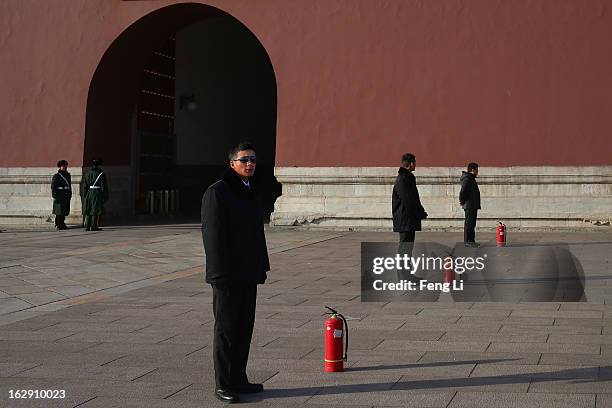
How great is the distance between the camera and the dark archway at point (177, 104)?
21281 mm

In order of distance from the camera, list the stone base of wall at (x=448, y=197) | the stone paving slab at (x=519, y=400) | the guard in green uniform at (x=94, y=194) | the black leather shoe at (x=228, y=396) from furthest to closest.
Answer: the guard in green uniform at (x=94, y=194)
the stone base of wall at (x=448, y=197)
the black leather shoe at (x=228, y=396)
the stone paving slab at (x=519, y=400)

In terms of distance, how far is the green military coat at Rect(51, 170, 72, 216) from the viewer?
19984 mm

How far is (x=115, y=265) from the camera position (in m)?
13.7

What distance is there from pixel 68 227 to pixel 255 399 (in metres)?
15.2

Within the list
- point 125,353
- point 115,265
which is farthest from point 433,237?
point 125,353

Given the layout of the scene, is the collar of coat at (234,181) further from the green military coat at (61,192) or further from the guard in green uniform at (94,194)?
the green military coat at (61,192)

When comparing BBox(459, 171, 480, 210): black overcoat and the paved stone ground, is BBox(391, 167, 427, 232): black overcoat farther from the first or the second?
BBox(459, 171, 480, 210): black overcoat

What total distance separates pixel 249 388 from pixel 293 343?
1703mm

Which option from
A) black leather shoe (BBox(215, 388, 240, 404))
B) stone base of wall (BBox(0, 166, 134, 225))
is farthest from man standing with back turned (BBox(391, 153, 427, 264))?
stone base of wall (BBox(0, 166, 134, 225))

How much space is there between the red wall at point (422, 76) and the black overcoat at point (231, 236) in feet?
43.3

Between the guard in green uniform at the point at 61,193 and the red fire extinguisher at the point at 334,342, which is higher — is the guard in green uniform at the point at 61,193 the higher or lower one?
the higher one

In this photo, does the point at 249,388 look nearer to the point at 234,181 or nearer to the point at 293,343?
the point at 234,181

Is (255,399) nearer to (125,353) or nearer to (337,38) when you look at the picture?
(125,353)

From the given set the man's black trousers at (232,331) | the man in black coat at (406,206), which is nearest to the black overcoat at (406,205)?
the man in black coat at (406,206)
